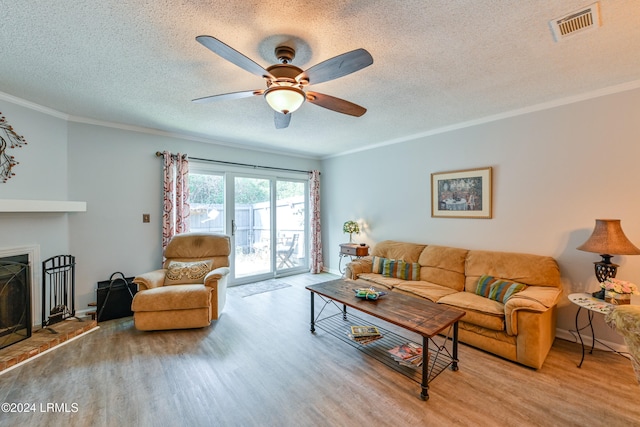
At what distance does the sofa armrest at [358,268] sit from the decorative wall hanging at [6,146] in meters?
4.10

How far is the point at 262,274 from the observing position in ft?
16.5

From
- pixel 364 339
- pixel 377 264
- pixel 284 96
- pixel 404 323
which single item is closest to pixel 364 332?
pixel 364 339

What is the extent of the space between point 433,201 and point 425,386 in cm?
265

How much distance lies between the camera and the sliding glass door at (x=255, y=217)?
4387mm

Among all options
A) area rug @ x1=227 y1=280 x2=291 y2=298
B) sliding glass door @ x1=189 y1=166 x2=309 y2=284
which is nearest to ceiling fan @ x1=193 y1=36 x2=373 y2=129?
sliding glass door @ x1=189 y1=166 x2=309 y2=284

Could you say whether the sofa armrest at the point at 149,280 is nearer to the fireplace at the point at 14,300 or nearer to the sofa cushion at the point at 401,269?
the fireplace at the point at 14,300

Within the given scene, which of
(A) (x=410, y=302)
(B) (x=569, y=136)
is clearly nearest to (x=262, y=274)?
(A) (x=410, y=302)

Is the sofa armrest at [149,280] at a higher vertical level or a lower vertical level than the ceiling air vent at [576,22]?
lower

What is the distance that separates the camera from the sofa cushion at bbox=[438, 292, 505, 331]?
2.40 meters

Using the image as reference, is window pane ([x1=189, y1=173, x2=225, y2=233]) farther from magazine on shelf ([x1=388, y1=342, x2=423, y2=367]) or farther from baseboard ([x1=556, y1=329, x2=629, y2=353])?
baseboard ([x1=556, y1=329, x2=629, y2=353])

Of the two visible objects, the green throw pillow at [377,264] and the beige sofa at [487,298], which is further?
the green throw pillow at [377,264]

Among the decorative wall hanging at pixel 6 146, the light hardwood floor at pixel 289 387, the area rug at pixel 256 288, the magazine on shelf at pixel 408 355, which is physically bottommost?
the light hardwood floor at pixel 289 387

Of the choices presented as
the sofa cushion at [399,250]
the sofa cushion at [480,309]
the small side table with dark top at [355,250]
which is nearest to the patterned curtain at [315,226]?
the small side table with dark top at [355,250]

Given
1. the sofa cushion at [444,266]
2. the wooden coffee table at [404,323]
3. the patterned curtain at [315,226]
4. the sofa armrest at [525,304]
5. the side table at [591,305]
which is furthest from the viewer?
the patterned curtain at [315,226]
